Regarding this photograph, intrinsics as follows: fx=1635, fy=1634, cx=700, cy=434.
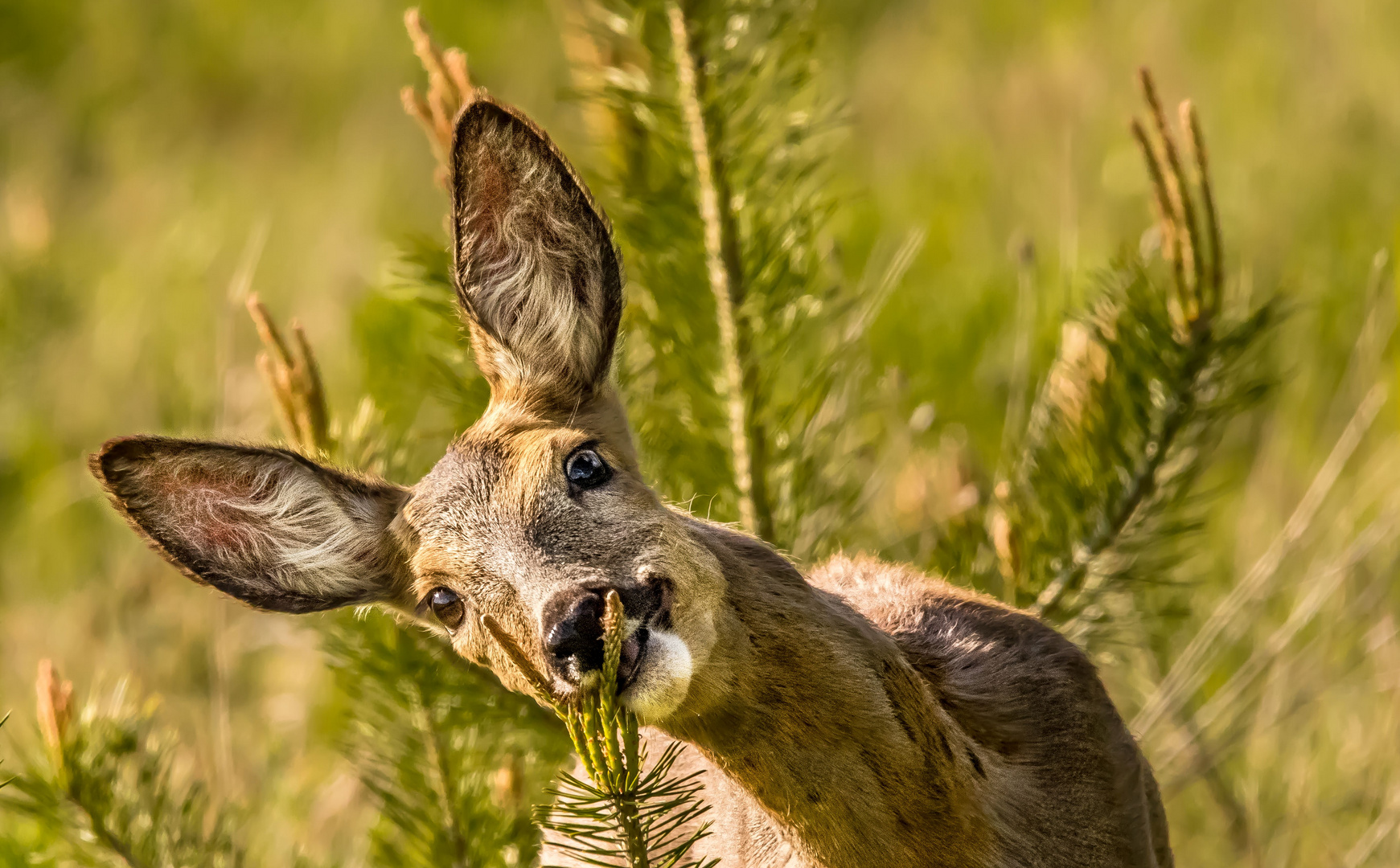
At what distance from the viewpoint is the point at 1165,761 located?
468cm

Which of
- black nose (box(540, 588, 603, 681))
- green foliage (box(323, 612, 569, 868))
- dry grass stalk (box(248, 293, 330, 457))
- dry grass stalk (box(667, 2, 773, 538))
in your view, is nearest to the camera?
black nose (box(540, 588, 603, 681))

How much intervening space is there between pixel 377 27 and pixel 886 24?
3.62 metres

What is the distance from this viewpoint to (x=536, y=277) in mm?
3133

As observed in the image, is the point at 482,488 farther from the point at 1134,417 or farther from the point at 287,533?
the point at 1134,417

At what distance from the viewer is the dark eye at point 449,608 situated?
287 centimetres

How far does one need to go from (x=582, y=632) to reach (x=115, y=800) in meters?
1.38

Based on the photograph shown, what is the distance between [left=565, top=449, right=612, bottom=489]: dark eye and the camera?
286 cm

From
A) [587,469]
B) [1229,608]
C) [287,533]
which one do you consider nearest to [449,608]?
[587,469]

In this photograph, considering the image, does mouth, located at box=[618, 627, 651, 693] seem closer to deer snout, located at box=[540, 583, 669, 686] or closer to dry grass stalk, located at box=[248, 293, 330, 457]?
deer snout, located at box=[540, 583, 669, 686]

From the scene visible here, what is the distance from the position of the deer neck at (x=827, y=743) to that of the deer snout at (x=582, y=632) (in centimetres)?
18

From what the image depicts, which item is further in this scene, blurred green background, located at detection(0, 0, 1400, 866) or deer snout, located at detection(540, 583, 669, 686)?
blurred green background, located at detection(0, 0, 1400, 866)

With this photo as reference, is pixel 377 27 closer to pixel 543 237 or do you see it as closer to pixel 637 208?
pixel 637 208

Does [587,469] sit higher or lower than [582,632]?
higher

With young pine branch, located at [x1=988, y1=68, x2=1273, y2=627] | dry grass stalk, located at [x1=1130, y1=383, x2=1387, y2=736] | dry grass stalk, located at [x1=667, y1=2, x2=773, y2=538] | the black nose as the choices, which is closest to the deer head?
the black nose
